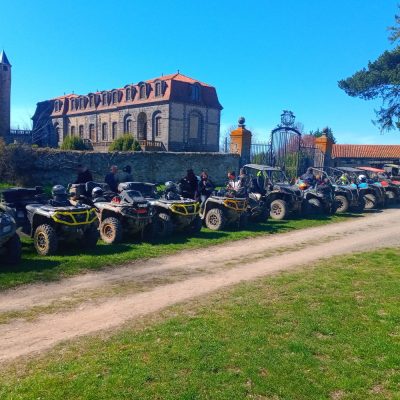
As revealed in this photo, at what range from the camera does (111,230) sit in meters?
9.51

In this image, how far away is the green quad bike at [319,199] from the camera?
1564 cm

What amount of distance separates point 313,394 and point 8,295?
4515 millimetres

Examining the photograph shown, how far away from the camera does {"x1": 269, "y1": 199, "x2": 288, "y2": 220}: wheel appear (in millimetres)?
→ 14438

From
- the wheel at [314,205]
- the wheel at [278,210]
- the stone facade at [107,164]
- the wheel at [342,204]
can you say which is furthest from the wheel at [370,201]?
the stone facade at [107,164]

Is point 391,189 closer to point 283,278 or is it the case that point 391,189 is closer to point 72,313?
point 283,278

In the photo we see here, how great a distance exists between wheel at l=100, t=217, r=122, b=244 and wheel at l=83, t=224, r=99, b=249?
0.59m

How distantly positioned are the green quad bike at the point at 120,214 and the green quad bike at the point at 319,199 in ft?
24.8

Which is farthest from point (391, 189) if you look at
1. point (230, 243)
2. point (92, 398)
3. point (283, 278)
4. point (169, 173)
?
point (92, 398)

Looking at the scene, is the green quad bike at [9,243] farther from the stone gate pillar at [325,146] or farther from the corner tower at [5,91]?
the corner tower at [5,91]

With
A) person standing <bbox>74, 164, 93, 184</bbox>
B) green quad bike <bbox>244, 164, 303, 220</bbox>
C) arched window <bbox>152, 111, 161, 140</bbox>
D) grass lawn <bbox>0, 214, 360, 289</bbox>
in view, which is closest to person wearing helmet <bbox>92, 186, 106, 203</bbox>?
person standing <bbox>74, 164, 93, 184</bbox>

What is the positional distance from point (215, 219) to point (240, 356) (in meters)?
7.93

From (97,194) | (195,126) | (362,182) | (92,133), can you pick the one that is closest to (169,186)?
(97,194)

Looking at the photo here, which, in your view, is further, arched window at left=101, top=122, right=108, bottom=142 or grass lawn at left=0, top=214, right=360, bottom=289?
arched window at left=101, top=122, right=108, bottom=142

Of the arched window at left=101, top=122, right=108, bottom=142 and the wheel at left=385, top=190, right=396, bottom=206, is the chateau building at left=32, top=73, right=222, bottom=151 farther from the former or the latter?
the wheel at left=385, top=190, right=396, bottom=206
